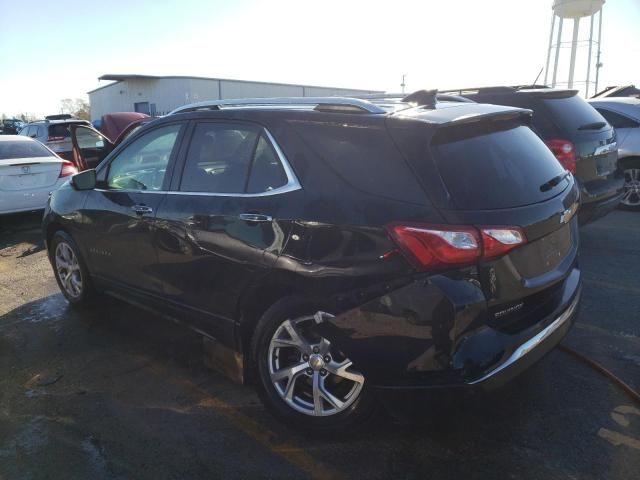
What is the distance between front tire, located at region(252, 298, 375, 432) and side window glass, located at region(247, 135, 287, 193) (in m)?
0.66

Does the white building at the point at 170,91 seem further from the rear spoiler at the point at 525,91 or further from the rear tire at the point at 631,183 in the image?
the rear spoiler at the point at 525,91

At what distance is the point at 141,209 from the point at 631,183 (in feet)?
24.4

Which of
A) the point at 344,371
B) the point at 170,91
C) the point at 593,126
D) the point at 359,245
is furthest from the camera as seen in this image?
the point at 170,91

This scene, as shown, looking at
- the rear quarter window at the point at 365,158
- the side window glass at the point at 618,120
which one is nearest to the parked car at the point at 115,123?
the side window glass at the point at 618,120

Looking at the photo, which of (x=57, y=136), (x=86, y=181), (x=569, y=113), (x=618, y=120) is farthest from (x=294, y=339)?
(x=57, y=136)

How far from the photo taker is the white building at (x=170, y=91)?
3775cm

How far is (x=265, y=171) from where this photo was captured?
2996 mm

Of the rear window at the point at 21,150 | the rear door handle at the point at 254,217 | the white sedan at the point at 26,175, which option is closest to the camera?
the rear door handle at the point at 254,217

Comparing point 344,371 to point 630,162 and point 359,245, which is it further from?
point 630,162

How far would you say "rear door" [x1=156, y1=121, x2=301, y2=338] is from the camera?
2.86 metres

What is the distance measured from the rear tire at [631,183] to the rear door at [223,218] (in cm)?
690

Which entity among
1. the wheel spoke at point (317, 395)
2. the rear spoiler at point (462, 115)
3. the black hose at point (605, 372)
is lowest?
the black hose at point (605, 372)

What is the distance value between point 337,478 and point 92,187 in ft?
10.3

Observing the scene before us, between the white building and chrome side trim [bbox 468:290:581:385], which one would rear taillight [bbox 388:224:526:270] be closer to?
chrome side trim [bbox 468:290:581:385]
